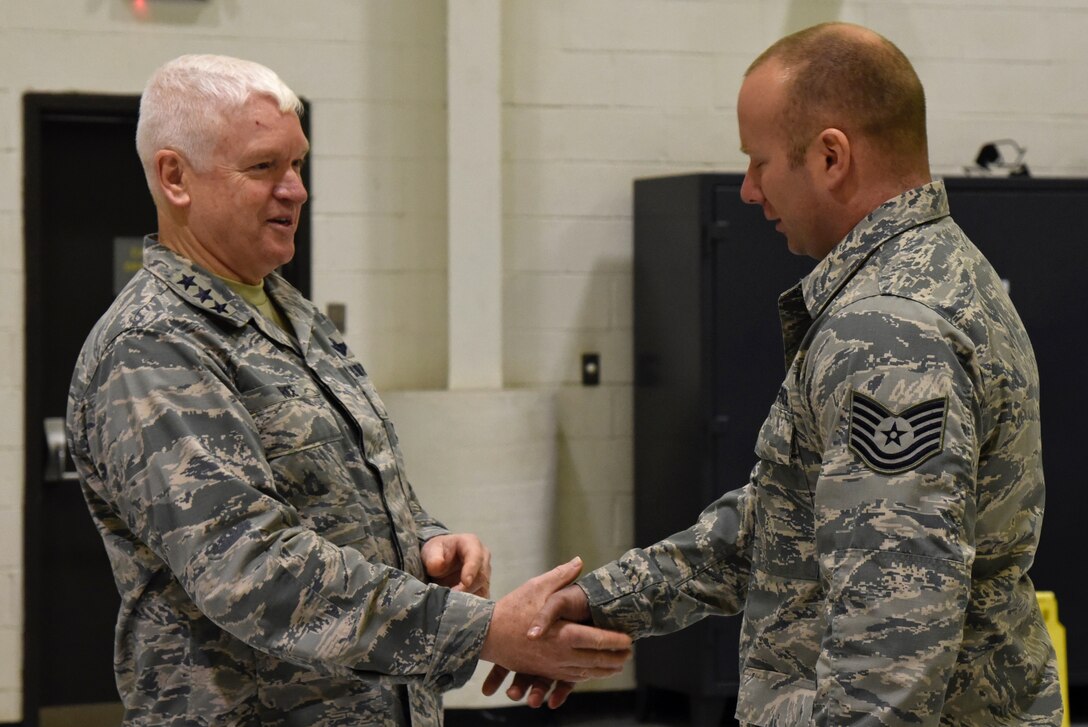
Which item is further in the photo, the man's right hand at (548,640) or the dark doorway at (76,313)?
the dark doorway at (76,313)

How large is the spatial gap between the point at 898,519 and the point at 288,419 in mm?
839

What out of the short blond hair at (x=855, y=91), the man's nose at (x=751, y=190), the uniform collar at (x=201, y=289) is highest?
the short blond hair at (x=855, y=91)

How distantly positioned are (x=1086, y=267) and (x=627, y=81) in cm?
168

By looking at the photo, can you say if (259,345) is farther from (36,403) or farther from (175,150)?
(36,403)

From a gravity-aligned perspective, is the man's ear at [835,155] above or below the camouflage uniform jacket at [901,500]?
above

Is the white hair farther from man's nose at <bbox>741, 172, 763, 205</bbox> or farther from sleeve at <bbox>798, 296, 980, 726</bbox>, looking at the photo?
sleeve at <bbox>798, 296, 980, 726</bbox>

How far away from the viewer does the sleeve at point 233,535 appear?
1.55m

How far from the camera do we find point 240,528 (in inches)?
61.6

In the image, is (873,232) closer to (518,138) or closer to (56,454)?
(518,138)

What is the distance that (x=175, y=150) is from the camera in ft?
5.74

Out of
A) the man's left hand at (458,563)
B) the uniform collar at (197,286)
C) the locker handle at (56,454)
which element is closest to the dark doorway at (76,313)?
the locker handle at (56,454)

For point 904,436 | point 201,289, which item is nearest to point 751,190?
point 904,436

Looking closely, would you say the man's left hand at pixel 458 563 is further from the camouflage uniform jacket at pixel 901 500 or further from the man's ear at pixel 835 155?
the man's ear at pixel 835 155

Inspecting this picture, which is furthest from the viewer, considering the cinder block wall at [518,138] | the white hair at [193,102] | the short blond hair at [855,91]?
the cinder block wall at [518,138]
